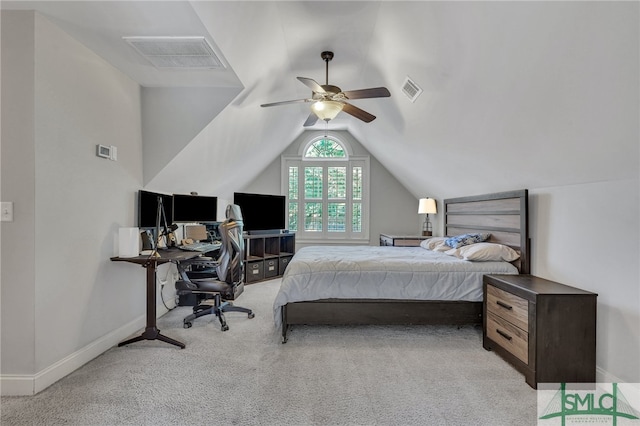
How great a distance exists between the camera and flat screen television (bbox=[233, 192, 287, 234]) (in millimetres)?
5480

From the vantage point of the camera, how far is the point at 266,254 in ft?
18.3

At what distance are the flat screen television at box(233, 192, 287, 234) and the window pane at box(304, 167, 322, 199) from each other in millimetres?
714

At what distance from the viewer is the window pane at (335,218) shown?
6.47 m

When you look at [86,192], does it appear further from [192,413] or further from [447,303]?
[447,303]

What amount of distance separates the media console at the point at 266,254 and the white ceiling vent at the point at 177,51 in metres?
3.04

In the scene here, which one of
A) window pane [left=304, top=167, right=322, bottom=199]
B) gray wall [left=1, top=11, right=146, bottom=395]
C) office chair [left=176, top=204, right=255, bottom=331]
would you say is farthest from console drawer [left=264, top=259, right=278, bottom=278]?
gray wall [left=1, top=11, right=146, bottom=395]

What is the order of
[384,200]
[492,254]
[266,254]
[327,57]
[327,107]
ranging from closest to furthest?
[327,107] → [492,254] → [327,57] → [266,254] → [384,200]

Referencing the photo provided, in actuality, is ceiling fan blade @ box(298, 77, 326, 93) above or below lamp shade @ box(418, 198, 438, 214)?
above

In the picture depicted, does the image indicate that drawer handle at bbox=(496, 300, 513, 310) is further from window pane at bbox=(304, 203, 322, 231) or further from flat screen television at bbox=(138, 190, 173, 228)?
window pane at bbox=(304, 203, 322, 231)

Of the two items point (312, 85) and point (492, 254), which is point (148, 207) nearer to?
point (312, 85)

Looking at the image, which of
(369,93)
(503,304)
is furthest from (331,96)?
(503,304)

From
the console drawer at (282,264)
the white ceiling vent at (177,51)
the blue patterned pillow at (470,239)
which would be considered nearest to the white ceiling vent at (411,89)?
the blue patterned pillow at (470,239)

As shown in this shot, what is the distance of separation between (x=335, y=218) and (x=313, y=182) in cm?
88

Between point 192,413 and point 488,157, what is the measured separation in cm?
318
